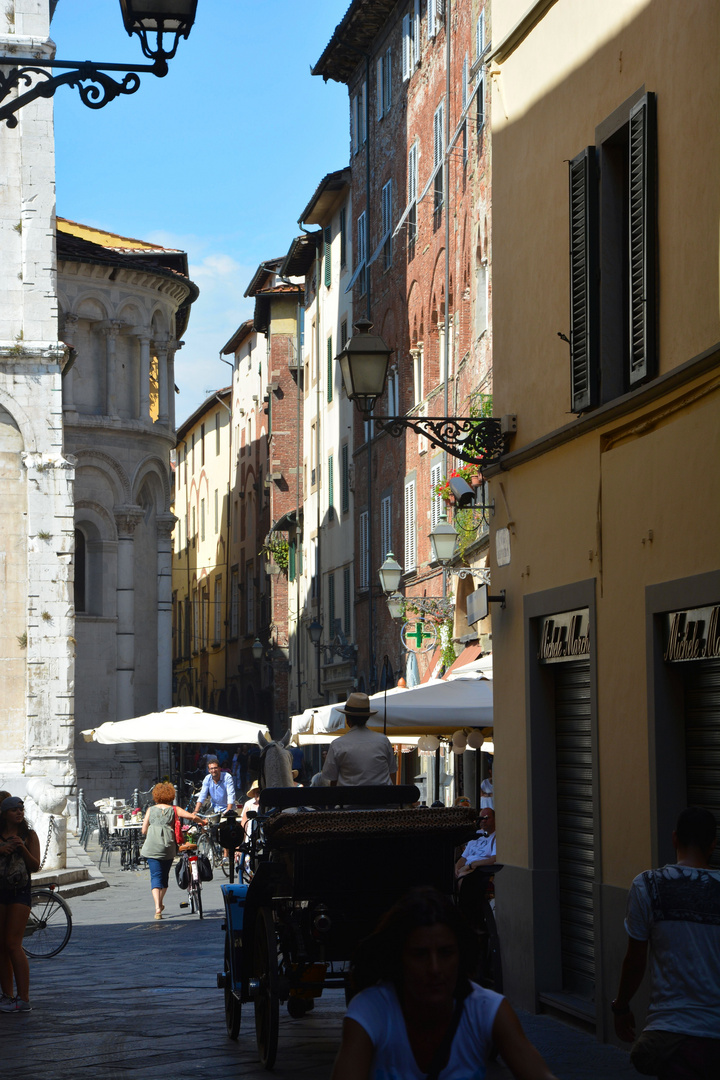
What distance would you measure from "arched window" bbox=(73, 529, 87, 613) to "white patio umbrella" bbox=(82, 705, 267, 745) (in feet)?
50.7

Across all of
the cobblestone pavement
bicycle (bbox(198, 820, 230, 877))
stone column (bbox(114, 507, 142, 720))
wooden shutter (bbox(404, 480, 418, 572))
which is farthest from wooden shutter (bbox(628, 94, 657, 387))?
stone column (bbox(114, 507, 142, 720))

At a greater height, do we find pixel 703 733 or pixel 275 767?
pixel 703 733

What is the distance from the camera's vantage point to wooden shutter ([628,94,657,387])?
9273mm

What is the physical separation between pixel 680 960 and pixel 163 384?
133 feet

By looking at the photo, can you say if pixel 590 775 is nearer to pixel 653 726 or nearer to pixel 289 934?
pixel 653 726

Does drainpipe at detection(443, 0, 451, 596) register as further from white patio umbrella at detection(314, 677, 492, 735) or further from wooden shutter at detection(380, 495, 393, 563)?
white patio umbrella at detection(314, 677, 492, 735)

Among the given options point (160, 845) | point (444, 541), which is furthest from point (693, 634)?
point (444, 541)

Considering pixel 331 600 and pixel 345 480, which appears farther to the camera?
pixel 331 600

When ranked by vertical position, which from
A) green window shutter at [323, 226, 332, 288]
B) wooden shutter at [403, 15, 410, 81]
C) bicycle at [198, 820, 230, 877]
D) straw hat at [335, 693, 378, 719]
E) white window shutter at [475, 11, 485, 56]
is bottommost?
bicycle at [198, 820, 230, 877]

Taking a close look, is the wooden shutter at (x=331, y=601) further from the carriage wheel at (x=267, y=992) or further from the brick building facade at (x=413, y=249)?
the carriage wheel at (x=267, y=992)

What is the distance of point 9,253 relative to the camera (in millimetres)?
27047

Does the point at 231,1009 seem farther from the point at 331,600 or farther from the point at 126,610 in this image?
the point at 331,600

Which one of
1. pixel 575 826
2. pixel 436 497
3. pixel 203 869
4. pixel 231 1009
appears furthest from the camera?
pixel 436 497

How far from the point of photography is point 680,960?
18.3 feet
